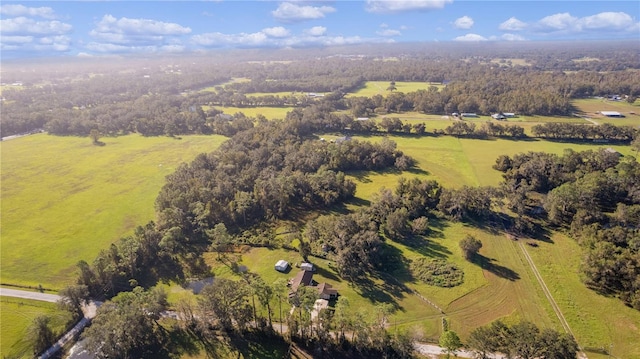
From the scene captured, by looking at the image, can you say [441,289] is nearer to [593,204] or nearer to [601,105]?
[593,204]

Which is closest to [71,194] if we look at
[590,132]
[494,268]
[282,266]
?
[282,266]

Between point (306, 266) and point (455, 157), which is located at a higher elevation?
point (455, 157)

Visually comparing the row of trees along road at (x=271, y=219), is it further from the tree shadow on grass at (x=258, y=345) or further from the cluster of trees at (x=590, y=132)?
the cluster of trees at (x=590, y=132)

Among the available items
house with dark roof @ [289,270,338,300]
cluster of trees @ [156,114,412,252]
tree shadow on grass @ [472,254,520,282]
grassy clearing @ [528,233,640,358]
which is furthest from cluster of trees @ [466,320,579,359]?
cluster of trees @ [156,114,412,252]

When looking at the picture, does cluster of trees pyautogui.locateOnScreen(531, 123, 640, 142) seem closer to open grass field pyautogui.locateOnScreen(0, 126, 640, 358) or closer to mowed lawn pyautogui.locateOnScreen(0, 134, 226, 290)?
open grass field pyautogui.locateOnScreen(0, 126, 640, 358)

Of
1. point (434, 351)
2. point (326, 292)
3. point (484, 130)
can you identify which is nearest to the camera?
point (434, 351)
